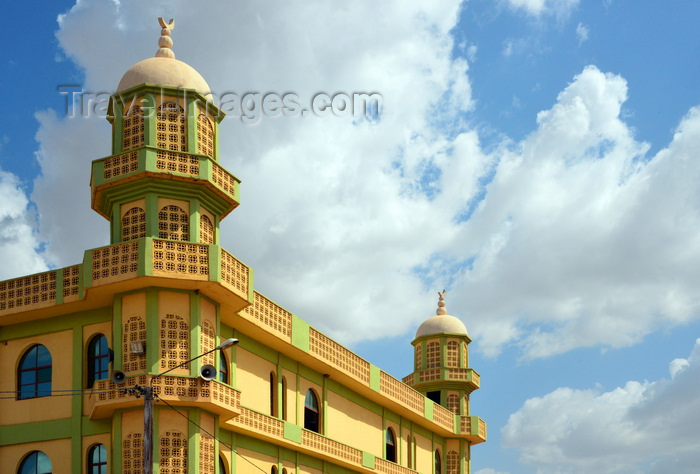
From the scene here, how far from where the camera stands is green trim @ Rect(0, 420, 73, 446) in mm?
28594

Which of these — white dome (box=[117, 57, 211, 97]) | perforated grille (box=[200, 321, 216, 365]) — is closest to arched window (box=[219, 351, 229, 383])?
perforated grille (box=[200, 321, 216, 365])

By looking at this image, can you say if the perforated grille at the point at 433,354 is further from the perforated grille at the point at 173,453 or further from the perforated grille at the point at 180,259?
the perforated grille at the point at 173,453

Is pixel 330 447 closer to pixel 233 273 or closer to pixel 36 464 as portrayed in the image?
pixel 233 273

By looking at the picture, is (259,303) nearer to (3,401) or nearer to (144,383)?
(144,383)

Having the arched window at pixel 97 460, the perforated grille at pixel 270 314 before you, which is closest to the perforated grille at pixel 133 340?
the arched window at pixel 97 460

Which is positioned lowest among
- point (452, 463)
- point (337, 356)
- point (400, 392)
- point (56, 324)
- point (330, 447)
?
point (452, 463)

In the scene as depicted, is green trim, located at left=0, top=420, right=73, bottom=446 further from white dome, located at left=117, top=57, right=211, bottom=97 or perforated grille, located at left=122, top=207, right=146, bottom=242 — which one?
white dome, located at left=117, top=57, right=211, bottom=97

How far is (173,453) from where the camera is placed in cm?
2588

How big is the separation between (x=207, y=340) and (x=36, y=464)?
647 cm

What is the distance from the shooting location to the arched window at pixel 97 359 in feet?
93.7

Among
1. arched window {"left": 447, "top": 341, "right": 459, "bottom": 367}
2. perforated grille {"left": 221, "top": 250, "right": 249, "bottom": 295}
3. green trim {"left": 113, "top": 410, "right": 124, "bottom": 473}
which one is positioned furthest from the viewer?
arched window {"left": 447, "top": 341, "right": 459, "bottom": 367}

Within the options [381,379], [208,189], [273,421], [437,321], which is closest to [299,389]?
[273,421]

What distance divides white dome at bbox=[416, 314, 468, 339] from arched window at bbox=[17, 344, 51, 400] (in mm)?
26022

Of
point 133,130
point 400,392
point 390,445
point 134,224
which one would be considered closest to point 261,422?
point 134,224
